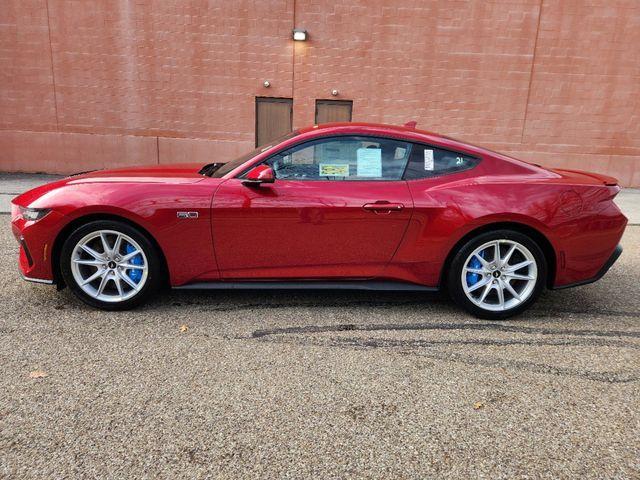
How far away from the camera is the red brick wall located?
11.1 meters

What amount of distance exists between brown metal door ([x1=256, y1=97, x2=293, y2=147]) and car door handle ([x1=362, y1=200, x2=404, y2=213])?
853cm

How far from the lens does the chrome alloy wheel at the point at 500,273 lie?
3688 mm

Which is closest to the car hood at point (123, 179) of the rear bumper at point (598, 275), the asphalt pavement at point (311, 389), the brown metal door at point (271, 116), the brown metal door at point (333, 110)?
the asphalt pavement at point (311, 389)

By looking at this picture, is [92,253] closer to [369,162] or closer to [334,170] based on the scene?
[334,170]

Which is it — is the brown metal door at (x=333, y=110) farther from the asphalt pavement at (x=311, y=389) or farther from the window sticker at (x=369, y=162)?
the asphalt pavement at (x=311, y=389)

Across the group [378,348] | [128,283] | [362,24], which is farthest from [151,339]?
[362,24]

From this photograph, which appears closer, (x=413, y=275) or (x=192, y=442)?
(x=192, y=442)

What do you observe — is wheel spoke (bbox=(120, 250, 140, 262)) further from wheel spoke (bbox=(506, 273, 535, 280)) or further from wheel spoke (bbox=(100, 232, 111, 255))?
wheel spoke (bbox=(506, 273, 535, 280))

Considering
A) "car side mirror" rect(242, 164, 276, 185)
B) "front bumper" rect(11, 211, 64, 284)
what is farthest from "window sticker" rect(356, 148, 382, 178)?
"front bumper" rect(11, 211, 64, 284)

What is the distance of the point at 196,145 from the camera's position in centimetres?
1166

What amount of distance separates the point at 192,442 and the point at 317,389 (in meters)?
0.76

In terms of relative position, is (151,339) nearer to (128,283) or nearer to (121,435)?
(128,283)

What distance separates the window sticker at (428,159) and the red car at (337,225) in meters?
0.01

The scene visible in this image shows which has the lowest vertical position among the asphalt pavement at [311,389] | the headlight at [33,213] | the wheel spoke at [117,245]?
the asphalt pavement at [311,389]
